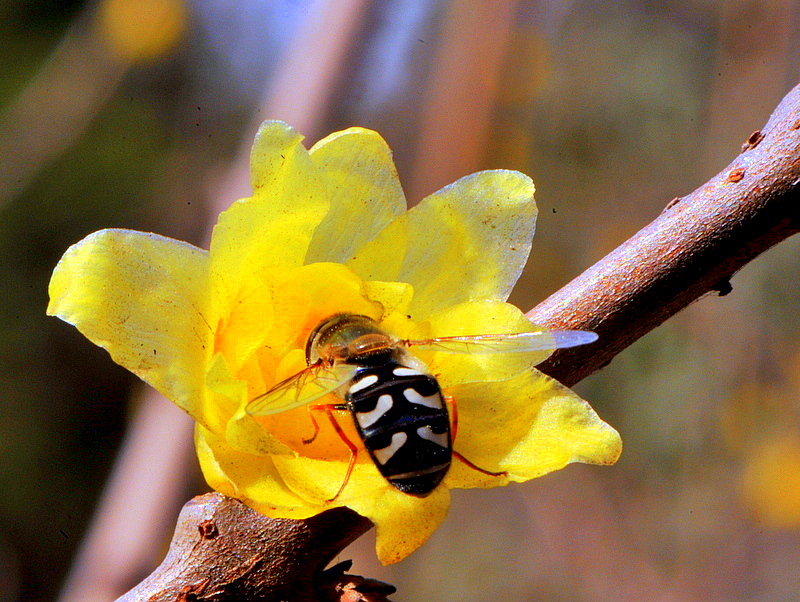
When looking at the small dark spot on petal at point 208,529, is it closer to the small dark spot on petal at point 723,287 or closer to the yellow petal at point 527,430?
the yellow petal at point 527,430

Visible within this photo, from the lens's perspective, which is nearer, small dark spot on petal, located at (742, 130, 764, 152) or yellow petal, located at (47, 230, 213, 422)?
yellow petal, located at (47, 230, 213, 422)

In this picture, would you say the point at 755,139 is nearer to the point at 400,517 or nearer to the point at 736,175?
the point at 736,175

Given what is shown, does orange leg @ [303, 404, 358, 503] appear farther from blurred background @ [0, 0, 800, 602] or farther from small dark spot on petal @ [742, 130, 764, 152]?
blurred background @ [0, 0, 800, 602]

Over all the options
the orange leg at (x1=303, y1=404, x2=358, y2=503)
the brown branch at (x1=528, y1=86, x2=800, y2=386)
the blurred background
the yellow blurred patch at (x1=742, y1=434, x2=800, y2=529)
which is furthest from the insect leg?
the yellow blurred patch at (x1=742, y1=434, x2=800, y2=529)

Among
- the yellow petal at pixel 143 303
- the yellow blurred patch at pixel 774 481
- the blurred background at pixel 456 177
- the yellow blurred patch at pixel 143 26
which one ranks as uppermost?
the yellow blurred patch at pixel 143 26

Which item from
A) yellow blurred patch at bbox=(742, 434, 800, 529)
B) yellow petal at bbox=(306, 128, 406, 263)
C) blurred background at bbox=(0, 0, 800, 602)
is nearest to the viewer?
yellow petal at bbox=(306, 128, 406, 263)

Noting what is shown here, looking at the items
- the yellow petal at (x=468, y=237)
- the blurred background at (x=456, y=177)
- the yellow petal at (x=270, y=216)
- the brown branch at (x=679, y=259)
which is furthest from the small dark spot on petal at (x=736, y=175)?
the blurred background at (x=456, y=177)

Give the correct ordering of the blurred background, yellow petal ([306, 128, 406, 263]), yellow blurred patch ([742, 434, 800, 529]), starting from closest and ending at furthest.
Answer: yellow petal ([306, 128, 406, 263]) → the blurred background → yellow blurred patch ([742, 434, 800, 529])
